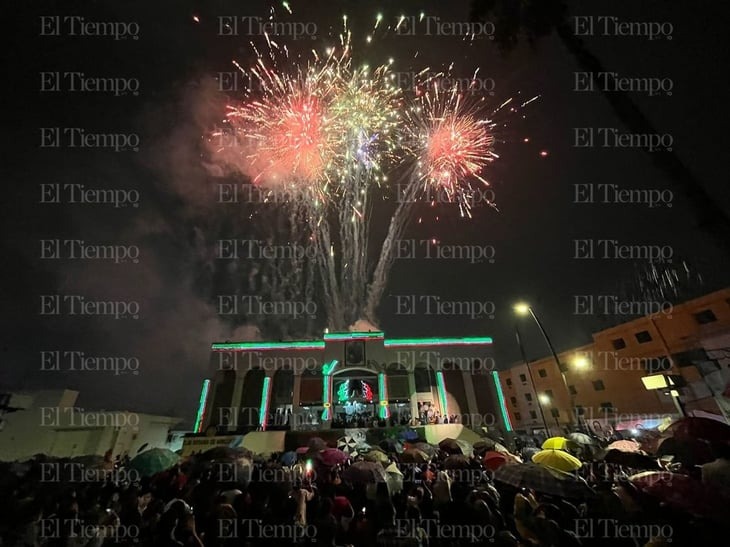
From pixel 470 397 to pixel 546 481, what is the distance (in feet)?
93.4

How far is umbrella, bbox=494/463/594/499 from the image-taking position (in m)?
7.50

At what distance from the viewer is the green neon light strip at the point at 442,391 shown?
33.2m

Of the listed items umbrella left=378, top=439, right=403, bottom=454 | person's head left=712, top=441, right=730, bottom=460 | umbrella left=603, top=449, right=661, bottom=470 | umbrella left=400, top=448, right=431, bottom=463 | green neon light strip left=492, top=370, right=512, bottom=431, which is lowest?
umbrella left=603, top=449, right=661, bottom=470

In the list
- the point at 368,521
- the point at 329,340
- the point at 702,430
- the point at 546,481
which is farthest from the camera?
the point at 329,340

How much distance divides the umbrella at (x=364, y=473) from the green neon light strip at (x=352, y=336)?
26.2m

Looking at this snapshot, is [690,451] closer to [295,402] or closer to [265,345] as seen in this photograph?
[295,402]

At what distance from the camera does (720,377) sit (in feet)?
81.2

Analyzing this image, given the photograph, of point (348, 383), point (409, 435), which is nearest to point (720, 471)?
point (409, 435)

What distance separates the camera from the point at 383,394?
111 feet

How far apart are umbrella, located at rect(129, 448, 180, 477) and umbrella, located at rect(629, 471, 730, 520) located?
1525cm

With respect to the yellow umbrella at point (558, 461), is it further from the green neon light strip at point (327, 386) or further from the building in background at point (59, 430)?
the building in background at point (59, 430)

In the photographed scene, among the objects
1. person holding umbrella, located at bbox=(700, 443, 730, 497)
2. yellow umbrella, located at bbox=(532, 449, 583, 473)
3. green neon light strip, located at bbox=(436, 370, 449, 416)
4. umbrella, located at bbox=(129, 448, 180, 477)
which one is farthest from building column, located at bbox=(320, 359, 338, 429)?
person holding umbrella, located at bbox=(700, 443, 730, 497)

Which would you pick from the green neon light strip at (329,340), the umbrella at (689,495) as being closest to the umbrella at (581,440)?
the umbrella at (689,495)

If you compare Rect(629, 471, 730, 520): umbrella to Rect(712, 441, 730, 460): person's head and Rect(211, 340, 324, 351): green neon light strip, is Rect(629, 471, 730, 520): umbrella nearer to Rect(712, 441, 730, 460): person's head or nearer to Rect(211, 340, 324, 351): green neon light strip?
Rect(712, 441, 730, 460): person's head
